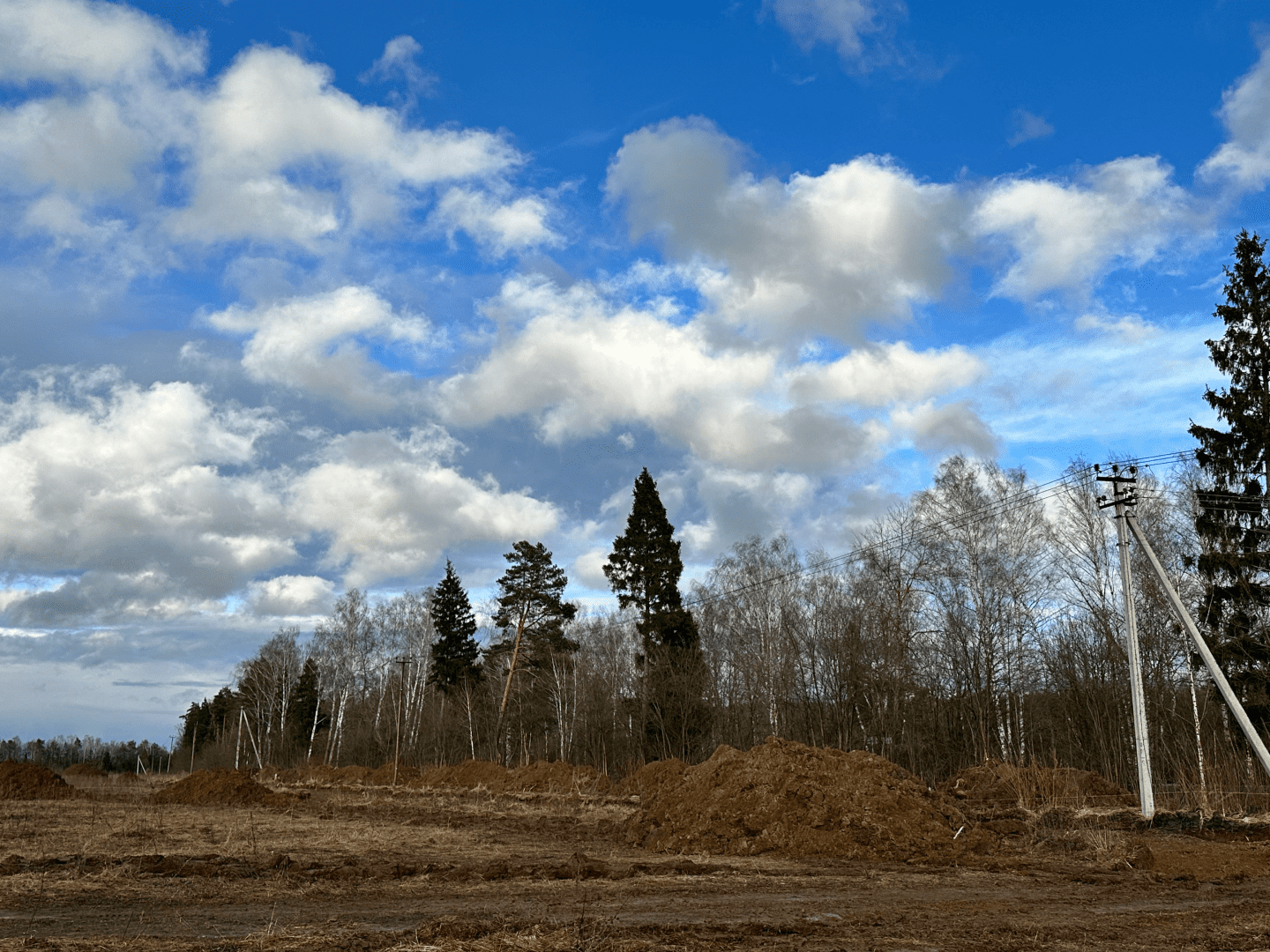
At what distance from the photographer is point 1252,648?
26.3m

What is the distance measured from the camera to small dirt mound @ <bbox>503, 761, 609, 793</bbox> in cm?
3772

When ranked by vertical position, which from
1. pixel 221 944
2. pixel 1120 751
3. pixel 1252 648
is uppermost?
pixel 1252 648

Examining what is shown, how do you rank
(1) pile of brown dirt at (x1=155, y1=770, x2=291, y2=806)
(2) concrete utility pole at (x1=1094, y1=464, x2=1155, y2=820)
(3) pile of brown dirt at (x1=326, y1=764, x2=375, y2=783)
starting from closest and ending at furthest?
(2) concrete utility pole at (x1=1094, y1=464, x2=1155, y2=820), (1) pile of brown dirt at (x1=155, y1=770, x2=291, y2=806), (3) pile of brown dirt at (x1=326, y1=764, x2=375, y2=783)

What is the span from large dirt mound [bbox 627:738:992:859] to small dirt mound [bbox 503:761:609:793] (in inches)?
697

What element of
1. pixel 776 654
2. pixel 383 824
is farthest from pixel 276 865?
pixel 776 654

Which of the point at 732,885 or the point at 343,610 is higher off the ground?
the point at 343,610

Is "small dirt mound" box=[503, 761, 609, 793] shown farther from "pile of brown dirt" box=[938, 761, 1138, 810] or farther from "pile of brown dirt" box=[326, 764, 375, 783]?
"pile of brown dirt" box=[938, 761, 1138, 810]

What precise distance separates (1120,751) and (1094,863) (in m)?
20.3

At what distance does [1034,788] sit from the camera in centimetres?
2359

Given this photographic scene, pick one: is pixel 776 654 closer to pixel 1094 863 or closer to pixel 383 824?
pixel 383 824

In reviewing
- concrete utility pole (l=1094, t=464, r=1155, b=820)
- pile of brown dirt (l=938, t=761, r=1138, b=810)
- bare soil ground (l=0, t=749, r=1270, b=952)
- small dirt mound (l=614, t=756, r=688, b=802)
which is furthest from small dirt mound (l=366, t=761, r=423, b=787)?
concrete utility pole (l=1094, t=464, r=1155, b=820)

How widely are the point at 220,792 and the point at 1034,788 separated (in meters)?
28.5

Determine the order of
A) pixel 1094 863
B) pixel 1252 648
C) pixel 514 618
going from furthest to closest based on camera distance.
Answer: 1. pixel 514 618
2. pixel 1252 648
3. pixel 1094 863

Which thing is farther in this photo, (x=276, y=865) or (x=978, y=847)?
(x=978, y=847)
